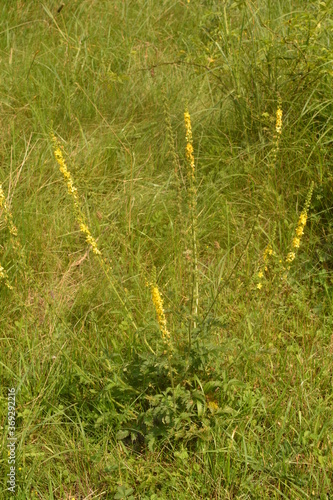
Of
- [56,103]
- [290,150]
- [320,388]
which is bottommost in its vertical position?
[320,388]

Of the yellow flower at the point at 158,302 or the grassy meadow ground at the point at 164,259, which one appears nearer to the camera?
A: the yellow flower at the point at 158,302

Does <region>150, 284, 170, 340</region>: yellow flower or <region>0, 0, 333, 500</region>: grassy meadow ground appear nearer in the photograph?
<region>150, 284, 170, 340</region>: yellow flower

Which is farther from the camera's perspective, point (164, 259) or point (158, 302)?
point (164, 259)

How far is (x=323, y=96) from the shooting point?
314 cm

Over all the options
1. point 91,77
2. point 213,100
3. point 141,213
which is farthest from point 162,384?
point 91,77

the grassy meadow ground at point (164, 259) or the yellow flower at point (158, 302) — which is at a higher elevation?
the yellow flower at point (158, 302)

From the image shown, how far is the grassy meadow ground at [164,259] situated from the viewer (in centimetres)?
202

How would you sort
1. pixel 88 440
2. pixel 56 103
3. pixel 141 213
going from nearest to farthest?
pixel 88 440
pixel 141 213
pixel 56 103

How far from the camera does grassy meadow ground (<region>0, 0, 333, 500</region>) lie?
2.02 m

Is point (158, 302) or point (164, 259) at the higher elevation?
point (158, 302)

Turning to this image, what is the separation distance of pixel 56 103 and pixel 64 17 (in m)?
1.20

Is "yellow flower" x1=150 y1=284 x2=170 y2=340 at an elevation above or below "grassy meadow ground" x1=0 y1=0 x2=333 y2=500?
above

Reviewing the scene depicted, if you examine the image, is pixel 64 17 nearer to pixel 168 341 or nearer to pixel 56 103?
pixel 56 103

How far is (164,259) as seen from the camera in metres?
2.84
